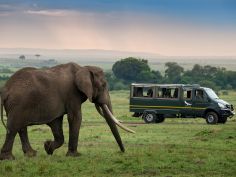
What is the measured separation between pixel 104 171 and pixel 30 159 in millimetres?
3249

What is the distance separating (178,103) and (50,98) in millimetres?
22536

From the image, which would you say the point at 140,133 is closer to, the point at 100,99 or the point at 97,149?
the point at 97,149

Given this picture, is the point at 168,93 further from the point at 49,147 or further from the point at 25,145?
the point at 25,145

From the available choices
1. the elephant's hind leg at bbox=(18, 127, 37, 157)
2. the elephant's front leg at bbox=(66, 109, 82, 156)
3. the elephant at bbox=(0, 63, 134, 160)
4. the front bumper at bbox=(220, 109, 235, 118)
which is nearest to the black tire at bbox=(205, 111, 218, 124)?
the front bumper at bbox=(220, 109, 235, 118)

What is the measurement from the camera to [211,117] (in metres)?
43.8

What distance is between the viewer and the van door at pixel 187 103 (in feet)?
145

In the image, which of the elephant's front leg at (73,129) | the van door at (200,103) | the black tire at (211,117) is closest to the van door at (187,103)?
the van door at (200,103)

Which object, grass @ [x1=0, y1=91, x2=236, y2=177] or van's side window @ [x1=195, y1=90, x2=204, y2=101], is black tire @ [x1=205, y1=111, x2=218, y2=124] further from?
grass @ [x1=0, y1=91, x2=236, y2=177]

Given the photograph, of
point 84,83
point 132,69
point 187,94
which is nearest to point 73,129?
point 84,83

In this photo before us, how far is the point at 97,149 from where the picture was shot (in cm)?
2591

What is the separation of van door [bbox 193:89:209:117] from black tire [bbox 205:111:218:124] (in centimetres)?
40

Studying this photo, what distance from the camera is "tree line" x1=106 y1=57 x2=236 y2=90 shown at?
121 meters

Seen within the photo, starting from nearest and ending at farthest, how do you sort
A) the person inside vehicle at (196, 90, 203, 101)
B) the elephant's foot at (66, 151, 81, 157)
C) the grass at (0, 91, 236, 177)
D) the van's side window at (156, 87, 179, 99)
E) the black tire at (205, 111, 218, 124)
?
the grass at (0, 91, 236, 177)
the elephant's foot at (66, 151, 81, 157)
the black tire at (205, 111, 218, 124)
the person inside vehicle at (196, 90, 203, 101)
the van's side window at (156, 87, 179, 99)

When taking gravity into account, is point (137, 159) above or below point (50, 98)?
below
